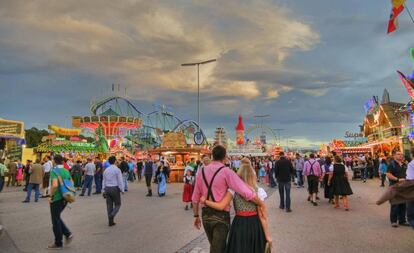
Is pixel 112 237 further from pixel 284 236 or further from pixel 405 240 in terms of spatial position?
pixel 405 240

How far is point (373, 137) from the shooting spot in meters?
57.4

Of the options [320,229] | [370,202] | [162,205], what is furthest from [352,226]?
[162,205]

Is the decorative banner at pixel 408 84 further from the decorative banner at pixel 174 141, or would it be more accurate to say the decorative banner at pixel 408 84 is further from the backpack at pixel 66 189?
the backpack at pixel 66 189

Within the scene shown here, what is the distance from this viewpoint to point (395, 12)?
1889cm

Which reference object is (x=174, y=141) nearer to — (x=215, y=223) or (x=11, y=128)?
(x=11, y=128)

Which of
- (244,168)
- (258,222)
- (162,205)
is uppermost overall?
(244,168)

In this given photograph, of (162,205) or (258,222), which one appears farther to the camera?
(162,205)

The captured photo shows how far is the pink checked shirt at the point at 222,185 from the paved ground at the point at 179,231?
8.32 feet

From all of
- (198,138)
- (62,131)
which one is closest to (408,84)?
(198,138)

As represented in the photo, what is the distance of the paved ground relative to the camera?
6.84 m

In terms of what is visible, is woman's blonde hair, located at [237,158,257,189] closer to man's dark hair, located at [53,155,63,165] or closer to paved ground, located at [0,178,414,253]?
paved ground, located at [0,178,414,253]

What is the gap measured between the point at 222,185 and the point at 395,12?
18373 mm

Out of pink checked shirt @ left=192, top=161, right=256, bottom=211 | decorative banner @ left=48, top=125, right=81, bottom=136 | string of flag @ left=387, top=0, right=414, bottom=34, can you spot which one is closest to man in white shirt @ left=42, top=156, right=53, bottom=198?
pink checked shirt @ left=192, top=161, right=256, bottom=211

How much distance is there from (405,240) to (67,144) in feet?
146
